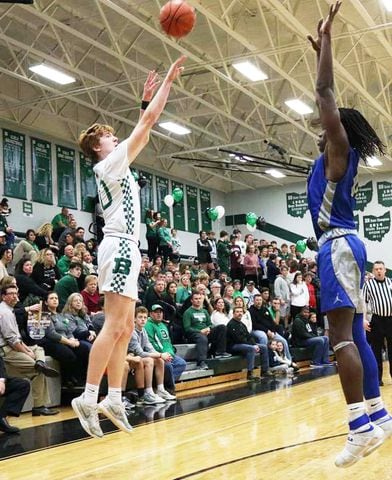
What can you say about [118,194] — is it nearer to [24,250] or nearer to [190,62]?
[24,250]

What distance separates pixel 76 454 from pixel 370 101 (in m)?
16.1

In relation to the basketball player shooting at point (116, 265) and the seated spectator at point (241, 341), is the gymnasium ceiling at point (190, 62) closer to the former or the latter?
the seated spectator at point (241, 341)

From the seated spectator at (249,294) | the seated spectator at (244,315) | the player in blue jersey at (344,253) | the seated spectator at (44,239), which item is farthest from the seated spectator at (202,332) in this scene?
the player in blue jersey at (344,253)

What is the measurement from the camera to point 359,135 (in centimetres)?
391

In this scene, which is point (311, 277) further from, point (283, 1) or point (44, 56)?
point (44, 56)

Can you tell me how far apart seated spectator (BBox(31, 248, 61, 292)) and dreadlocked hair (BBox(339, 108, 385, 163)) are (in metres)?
7.80

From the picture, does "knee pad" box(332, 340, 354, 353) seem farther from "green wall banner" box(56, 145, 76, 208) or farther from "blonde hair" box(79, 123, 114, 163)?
"green wall banner" box(56, 145, 76, 208)

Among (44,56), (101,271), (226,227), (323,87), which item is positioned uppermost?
(44,56)

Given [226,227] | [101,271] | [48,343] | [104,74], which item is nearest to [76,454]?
[101,271]

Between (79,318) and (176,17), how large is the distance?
5139 mm

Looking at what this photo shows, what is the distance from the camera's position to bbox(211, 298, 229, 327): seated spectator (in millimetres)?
12672

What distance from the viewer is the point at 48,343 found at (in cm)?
852

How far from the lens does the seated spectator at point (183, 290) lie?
1300cm

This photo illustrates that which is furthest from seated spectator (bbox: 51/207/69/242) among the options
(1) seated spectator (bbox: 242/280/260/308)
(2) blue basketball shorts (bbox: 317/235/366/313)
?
(2) blue basketball shorts (bbox: 317/235/366/313)
